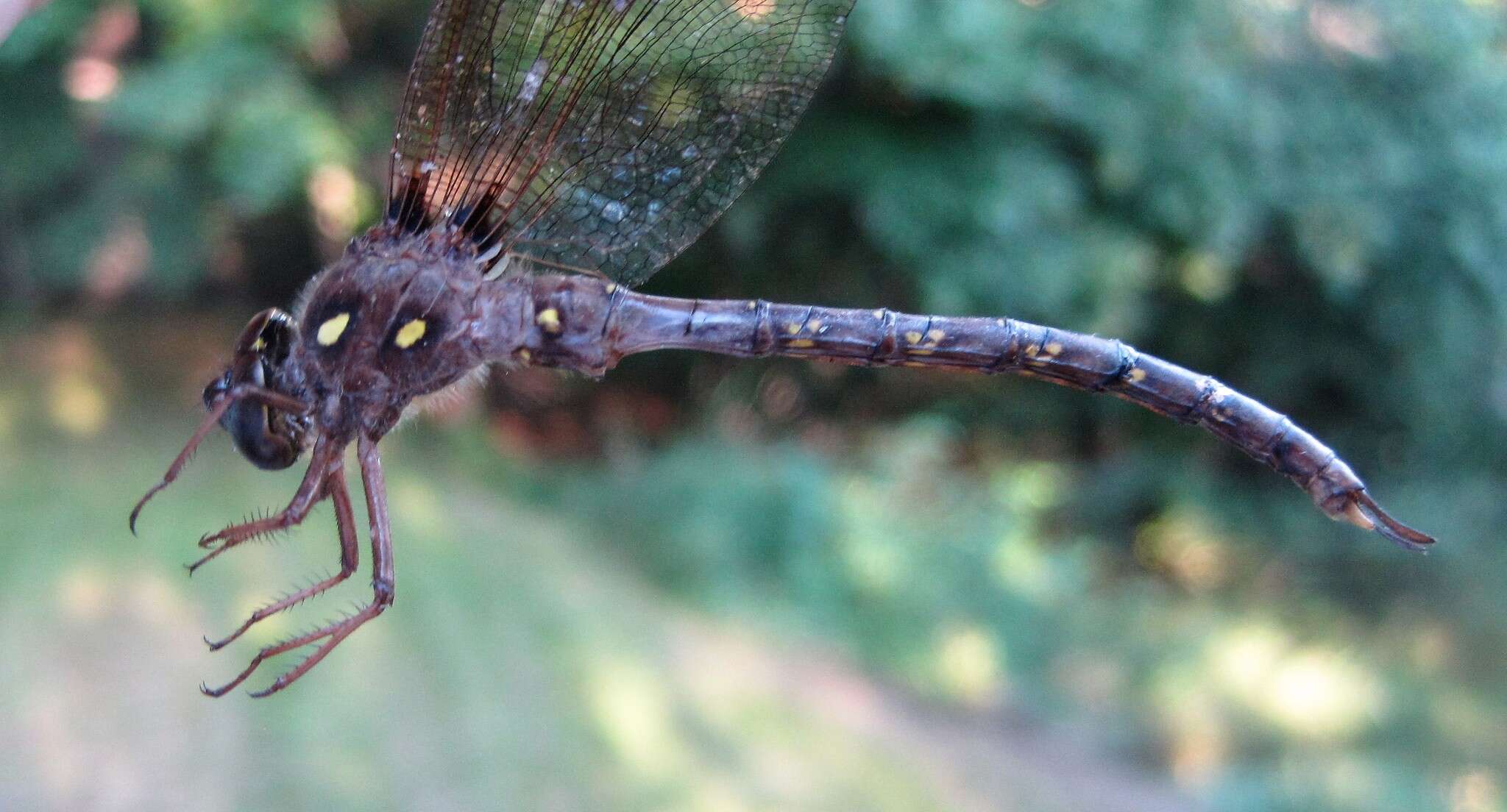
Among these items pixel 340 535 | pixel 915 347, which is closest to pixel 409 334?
pixel 340 535

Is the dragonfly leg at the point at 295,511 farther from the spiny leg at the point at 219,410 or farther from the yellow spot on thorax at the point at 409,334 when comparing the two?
the yellow spot on thorax at the point at 409,334

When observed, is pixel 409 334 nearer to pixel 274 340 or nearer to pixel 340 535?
pixel 274 340

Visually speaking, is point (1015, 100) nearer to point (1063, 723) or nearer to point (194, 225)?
point (1063, 723)

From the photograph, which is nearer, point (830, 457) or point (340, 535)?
point (340, 535)

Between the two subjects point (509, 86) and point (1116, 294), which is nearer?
point (509, 86)

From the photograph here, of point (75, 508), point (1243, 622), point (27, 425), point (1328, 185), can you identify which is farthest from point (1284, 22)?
point (27, 425)

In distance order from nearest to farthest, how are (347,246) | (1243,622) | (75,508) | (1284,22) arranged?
(347,246) < (75,508) < (1284,22) < (1243,622)

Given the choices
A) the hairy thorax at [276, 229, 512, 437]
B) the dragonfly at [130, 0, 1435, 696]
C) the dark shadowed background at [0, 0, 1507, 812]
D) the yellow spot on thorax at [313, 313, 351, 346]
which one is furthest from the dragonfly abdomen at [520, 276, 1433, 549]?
the dark shadowed background at [0, 0, 1507, 812]

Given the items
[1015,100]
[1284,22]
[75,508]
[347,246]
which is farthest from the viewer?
[1284,22]
